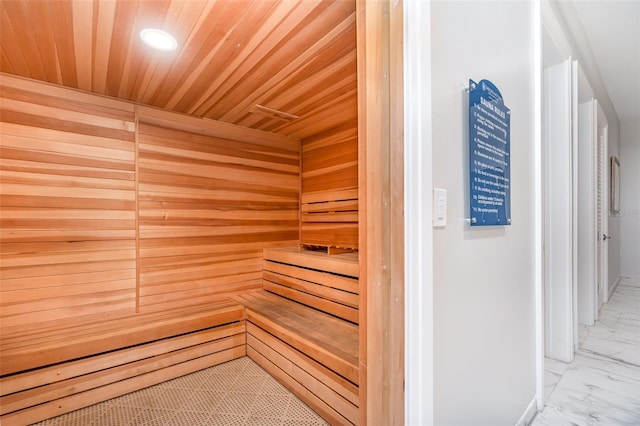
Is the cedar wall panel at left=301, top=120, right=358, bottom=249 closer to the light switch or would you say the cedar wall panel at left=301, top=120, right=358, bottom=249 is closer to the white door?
the light switch

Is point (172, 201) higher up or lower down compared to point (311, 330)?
higher up

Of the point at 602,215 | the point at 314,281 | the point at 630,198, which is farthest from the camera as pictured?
the point at 630,198

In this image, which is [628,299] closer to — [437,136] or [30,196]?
[437,136]

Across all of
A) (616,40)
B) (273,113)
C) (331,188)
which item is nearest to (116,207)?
(273,113)

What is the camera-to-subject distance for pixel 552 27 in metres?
1.83

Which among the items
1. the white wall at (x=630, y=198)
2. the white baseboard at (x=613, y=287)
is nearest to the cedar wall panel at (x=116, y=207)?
the white baseboard at (x=613, y=287)

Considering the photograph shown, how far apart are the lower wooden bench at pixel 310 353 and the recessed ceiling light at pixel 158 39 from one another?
5.87 ft

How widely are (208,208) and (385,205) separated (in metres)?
2.15

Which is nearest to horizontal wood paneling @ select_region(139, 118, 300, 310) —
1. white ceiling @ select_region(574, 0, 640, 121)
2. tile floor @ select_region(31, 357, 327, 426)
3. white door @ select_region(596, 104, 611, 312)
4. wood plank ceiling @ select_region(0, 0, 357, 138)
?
wood plank ceiling @ select_region(0, 0, 357, 138)

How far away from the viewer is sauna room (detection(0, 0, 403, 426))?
1.37 m

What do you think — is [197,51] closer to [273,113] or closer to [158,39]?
[158,39]

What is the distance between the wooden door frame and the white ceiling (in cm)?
226

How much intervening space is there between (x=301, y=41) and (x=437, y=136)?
946mm

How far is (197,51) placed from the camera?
1.57 metres
